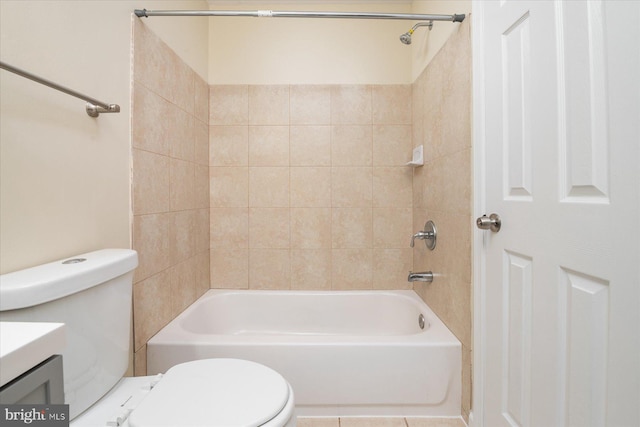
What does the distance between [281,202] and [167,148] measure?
832 millimetres

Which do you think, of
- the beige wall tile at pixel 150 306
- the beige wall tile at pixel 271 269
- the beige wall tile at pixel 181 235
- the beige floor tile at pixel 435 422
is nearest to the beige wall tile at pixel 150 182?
the beige wall tile at pixel 181 235

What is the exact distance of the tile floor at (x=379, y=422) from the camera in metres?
1.46

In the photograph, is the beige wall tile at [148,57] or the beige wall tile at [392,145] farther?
the beige wall tile at [392,145]

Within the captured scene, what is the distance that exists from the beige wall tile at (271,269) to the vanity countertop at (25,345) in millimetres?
1818

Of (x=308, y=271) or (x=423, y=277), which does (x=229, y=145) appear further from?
(x=423, y=277)

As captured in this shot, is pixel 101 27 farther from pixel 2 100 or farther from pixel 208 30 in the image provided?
pixel 208 30

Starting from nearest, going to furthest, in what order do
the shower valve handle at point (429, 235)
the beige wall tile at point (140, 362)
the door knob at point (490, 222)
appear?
the door knob at point (490, 222) < the beige wall tile at point (140, 362) < the shower valve handle at point (429, 235)

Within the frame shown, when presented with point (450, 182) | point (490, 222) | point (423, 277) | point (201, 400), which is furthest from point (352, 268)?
point (201, 400)

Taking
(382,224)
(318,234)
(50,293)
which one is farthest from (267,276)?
(50,293)

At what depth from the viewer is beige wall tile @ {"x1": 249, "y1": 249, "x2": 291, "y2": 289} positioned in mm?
2297

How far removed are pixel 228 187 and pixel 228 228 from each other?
287 mm

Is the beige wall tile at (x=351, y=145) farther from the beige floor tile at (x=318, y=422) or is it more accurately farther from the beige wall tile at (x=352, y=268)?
the beige floor tile at (x=318, y=422)

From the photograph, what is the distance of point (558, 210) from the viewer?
89 cm

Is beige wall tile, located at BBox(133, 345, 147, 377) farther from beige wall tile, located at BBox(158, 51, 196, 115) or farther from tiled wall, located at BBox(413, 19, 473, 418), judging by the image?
tiled wall, located at BBox(413, 19, 473, 418)
